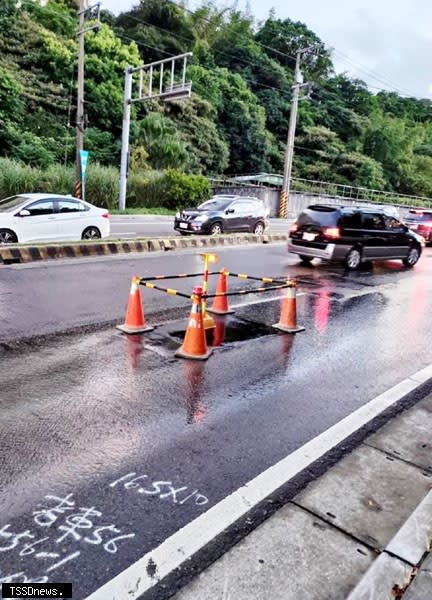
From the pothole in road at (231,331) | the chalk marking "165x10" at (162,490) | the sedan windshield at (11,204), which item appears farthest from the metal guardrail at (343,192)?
the chalk marking "165x10" at (162,490)

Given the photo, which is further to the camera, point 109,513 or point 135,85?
point 135,85

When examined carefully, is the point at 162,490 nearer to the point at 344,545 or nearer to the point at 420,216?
the point at 344,545

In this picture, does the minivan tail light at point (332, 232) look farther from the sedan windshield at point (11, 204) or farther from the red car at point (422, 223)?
the red car at point (422, 223)

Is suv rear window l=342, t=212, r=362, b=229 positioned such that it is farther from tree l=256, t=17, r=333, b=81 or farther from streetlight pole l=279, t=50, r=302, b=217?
tree l=256, t=17, r=333, b=81

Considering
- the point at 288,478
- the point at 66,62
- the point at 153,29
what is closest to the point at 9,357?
the point at 288,478

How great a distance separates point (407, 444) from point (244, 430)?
135cm

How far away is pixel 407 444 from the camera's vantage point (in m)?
4.27

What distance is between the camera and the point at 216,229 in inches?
757

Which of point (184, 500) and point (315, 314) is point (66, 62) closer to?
point (315, 314)

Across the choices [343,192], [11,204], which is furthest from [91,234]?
[343,192]

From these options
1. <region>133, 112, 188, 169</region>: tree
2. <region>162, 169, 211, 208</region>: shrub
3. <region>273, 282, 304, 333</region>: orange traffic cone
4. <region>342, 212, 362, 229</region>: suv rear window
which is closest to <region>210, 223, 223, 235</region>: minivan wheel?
<region>342, 212, 362, 229</region>: suv rear window

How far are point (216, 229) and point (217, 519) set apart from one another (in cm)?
1655

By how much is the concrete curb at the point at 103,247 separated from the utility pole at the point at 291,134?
65.3 feet

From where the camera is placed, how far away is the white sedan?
1307 centimetres
